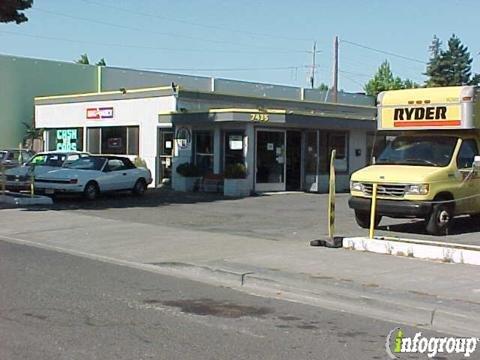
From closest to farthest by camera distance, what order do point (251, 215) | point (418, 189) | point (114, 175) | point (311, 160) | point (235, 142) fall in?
point (418, 189), point (251, 215), point (114, 175), point (235, 142), point (311, 160)

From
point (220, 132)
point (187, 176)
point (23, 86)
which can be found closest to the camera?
point (220, 132)

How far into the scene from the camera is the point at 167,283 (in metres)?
10.5

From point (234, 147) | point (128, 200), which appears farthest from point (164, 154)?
point (128, 200)

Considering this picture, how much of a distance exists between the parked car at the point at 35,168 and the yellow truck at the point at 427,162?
41.9 feet

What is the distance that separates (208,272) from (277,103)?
71.0 ft

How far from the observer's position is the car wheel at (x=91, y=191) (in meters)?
23.9

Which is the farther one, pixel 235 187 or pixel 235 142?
pixel 235 142

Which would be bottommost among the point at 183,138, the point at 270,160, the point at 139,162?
the point at 139,162

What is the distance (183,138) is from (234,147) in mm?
2501

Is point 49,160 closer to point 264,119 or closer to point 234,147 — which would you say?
point 234,147

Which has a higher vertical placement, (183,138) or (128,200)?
(183,138)

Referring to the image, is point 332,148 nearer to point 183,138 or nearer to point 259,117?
point 259,117

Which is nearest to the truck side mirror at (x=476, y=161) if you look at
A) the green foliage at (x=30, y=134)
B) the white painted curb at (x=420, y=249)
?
the white painted curb at (x=420, y=249)

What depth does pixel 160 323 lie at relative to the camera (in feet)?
25.9
